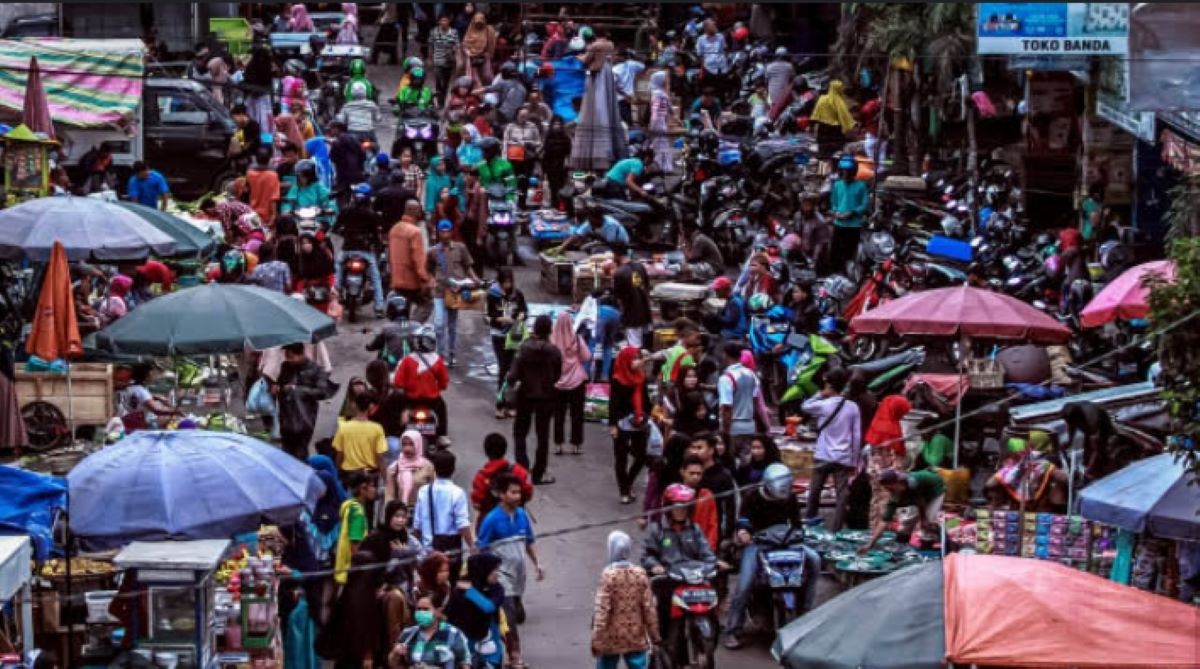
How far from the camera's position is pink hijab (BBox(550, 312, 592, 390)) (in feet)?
72.6

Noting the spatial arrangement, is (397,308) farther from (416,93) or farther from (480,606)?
(416,93)

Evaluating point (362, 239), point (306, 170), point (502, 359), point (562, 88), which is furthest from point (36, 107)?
point (562, 88)

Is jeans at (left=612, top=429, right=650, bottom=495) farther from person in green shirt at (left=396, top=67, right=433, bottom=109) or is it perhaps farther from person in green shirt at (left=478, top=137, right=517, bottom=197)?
person in green shirt at (left=396, top=67, right=433, bottom=109)

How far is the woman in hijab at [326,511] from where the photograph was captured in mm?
18188

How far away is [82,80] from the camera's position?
29.1 metres

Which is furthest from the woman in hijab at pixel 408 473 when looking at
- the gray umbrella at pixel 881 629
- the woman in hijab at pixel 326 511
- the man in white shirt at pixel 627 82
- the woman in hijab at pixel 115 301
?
the man in white shirt at pixel 627 82

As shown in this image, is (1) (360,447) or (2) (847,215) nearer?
(1) (360,447)

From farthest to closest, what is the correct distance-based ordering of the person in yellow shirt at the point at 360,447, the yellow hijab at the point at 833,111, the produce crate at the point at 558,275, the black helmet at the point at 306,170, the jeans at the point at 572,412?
the yellow hijab at the point at 833,111
the black helmet at the point at 306,170
the produce crate at the point at 558,275
the jeans at the point at 572,412
the person in yellow shirt at the point at 360,447

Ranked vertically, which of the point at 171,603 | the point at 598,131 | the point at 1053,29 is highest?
the point at 1053,29

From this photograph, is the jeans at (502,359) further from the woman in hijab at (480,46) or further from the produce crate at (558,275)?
the woman in hijab at (480,46)

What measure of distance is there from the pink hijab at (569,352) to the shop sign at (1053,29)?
4.58m

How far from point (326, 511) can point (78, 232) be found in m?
4.99

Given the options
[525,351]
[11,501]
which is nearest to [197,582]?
[11,501]

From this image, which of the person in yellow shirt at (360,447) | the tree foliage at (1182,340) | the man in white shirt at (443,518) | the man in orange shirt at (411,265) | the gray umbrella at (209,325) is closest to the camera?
the tree foliage at (1182,340)
